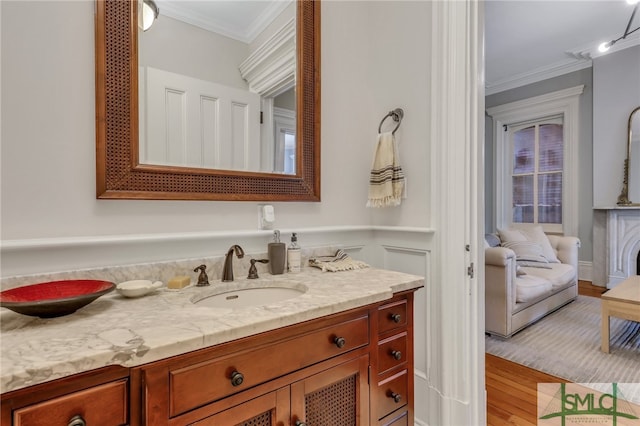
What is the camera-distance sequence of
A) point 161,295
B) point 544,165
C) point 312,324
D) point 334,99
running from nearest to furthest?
point 312,324
point 161,295
point 334,99
point 544,165

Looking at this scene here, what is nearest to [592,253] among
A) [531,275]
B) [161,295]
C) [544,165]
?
[544,165]

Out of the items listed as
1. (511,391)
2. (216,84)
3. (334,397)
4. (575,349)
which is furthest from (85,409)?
(575,349)

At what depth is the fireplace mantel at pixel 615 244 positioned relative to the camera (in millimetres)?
3936

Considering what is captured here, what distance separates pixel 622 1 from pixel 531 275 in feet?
9.39

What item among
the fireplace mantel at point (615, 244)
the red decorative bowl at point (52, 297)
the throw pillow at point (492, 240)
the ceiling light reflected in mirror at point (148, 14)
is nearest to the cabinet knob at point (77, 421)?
the red decorative bowl at point (52, 297)

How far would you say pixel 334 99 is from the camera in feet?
5.67

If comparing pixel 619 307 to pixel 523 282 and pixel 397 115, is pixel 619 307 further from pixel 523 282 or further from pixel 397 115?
pixel 397 115

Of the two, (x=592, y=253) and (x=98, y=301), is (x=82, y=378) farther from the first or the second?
(x=592, y=253)

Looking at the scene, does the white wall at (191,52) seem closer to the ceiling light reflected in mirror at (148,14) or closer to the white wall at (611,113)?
the ceiling light reflected in mirror at (148,14)

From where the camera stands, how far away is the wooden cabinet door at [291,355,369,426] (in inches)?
35.2

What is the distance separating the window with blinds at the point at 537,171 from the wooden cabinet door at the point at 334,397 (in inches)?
197

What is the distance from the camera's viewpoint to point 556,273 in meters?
3.17

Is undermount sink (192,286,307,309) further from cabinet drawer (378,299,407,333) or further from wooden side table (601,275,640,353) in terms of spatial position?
wooden side table (601,275,640,353)

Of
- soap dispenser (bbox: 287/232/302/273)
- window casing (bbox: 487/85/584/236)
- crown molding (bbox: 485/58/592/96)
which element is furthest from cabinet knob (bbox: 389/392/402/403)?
crown molding (bbox: 485/58/592/96)
